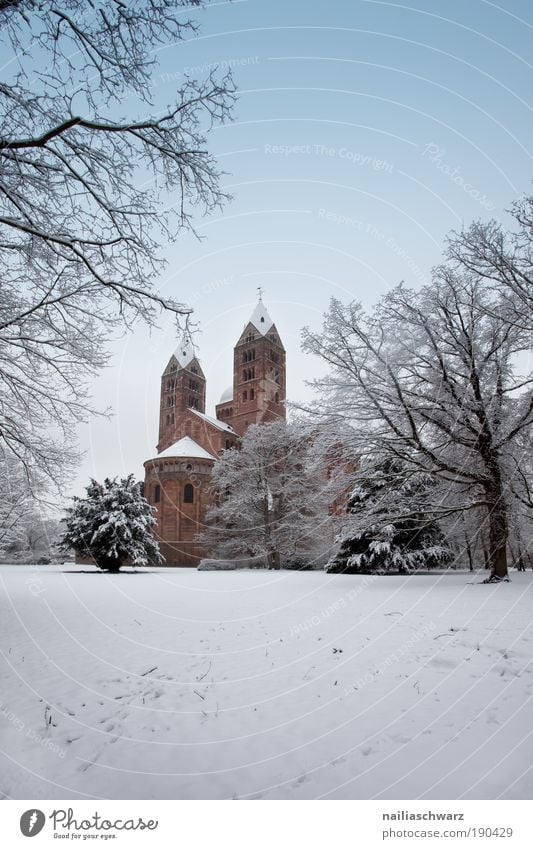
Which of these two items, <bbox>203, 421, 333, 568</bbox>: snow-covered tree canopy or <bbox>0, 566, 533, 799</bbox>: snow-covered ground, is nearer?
<bbox>0, 566, 533, 799</bbox>: snow-covered ground

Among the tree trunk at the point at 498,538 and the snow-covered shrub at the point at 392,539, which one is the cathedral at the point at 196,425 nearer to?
the snow-covered shrub at the point at 392,539

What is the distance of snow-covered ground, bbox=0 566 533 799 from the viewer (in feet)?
8.79

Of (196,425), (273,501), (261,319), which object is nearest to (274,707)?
(273,501)

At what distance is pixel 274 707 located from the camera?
3705 millimetres

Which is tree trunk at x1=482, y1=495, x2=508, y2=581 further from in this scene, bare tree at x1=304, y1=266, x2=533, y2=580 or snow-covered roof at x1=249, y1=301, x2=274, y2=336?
snow-covered roof at x1=249, y1=301, x2=274, y2=336

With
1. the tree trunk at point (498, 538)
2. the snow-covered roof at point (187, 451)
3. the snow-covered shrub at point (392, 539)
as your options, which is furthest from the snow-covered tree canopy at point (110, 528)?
the tree trunk at point (498, 538)

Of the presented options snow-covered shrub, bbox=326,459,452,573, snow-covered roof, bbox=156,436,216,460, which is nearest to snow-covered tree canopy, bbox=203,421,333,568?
snow-covered shrub, bbox=326,459,452,573

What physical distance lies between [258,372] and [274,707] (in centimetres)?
4700

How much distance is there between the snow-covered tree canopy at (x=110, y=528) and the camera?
73.7ft

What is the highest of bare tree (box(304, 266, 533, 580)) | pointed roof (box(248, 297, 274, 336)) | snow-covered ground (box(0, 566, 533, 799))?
pointed roof (box(248, 297, 274, 336))

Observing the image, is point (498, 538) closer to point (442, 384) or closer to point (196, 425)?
point (442, 384)
